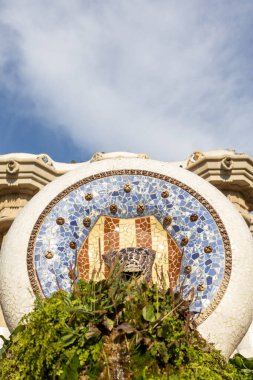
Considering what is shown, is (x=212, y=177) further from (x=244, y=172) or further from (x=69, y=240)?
(x=69, y=240)

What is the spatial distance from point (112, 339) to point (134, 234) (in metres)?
2.17

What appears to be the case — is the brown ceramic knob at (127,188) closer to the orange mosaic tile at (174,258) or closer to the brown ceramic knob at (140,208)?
the brown ceramic knob at (140,208)

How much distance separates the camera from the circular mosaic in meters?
5.81

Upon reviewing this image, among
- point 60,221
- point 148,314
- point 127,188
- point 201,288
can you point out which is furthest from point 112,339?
point 127,188

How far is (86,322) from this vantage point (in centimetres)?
428

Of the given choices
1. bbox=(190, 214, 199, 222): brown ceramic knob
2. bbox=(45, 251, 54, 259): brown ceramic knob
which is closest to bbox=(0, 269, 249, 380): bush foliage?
bbox=(45, 251, 54, 259): brown ceramic knob

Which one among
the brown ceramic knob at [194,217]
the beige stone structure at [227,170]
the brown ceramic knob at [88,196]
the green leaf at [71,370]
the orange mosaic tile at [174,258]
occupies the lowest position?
the green leaf at [71,370]

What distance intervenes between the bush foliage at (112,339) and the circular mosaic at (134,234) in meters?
1.19

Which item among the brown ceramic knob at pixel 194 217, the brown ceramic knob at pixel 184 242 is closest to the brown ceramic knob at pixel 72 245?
the brown ceramic knob at pixel 184 242

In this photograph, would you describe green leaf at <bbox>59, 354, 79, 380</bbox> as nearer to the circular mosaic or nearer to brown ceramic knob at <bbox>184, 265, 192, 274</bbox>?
the circular mosaic

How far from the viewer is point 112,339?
13.5 feet

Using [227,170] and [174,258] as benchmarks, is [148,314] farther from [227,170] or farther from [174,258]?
[227,170]

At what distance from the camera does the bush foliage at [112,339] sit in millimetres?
4074

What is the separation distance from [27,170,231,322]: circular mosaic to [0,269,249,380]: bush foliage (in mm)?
1195
